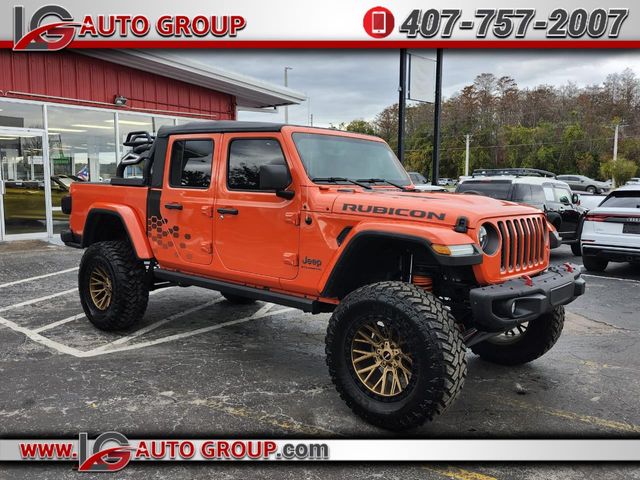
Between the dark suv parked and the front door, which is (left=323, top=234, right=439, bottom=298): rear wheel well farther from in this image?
the dark suv parked

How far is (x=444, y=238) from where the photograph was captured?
341 centimetres

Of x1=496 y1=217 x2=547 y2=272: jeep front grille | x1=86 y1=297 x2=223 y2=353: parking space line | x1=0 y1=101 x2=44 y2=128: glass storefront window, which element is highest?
x1=0 y1=101 x2=44 y2=128: glass storefront window

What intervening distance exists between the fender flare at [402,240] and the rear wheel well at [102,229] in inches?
113

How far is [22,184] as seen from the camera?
1224 centimetres

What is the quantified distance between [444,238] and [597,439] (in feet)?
5.11

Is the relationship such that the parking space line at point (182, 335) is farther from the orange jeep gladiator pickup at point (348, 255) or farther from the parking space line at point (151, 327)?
the orange jeep gladiator pickup at point (348, 255)

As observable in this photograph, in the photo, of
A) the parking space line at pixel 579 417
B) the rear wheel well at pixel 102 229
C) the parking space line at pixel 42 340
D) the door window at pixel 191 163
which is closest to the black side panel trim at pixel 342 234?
the door window at pixel 191 163

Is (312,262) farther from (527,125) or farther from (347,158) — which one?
(527,125)

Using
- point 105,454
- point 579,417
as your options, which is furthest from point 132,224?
point 579,417

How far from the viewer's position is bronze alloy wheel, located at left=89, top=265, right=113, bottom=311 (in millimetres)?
5578

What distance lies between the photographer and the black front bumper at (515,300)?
337 centimetres

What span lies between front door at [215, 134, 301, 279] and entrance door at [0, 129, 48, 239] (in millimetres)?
9194

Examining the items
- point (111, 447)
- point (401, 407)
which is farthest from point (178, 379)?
point (401, 407)

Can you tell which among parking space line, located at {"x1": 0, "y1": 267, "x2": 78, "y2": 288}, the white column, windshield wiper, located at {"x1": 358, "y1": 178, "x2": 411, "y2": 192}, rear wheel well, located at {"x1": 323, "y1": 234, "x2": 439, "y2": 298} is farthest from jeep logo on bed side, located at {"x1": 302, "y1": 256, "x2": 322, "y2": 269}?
the white column
